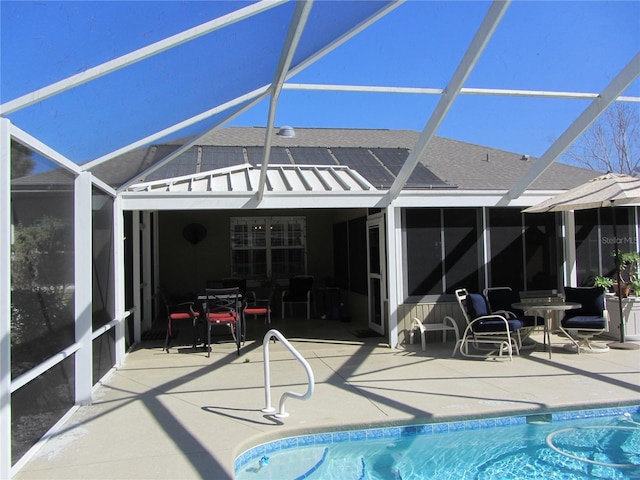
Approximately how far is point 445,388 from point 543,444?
1.29 meters

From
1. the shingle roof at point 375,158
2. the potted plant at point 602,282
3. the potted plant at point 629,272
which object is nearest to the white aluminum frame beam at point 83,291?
the shingle roof at point 375,158

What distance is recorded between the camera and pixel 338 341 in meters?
9.14

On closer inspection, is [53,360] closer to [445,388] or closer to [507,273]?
[445,388]

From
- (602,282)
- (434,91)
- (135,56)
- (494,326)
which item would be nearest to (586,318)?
(602,282)

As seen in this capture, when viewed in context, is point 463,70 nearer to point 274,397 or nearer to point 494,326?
point 494,326

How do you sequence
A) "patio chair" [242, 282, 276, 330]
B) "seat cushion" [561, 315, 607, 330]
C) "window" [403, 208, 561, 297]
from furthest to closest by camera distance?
"patio chair" [242, 282, 276, 330], "window" [403, 208, 561, 297], "seat cushion" [561, 315, 607, 330]

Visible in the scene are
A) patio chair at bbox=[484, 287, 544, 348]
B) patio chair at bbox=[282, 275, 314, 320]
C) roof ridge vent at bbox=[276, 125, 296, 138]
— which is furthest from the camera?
roof ridge vent at bbox=[276, 125, 296, 138]

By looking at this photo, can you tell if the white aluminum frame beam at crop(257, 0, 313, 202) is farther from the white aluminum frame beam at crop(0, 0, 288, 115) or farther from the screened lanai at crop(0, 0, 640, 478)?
the white aluminum frame beam at crop(0, 0, 288, 115)

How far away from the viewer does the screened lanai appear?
3465mm

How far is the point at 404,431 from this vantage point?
16.0ft

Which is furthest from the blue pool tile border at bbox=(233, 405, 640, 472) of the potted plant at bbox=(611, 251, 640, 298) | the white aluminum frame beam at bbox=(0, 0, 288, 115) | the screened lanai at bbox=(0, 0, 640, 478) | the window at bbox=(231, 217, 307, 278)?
the window at bbox=(231, 217, 307, 278)

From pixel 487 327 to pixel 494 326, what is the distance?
0.10 metres

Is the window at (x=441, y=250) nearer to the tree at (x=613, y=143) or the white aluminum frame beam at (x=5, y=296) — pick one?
the white aluminum frame beam at (x=5, y=296)

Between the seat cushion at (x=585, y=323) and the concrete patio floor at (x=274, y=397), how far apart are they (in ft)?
1.37
